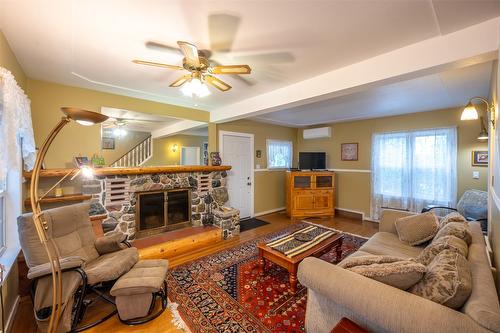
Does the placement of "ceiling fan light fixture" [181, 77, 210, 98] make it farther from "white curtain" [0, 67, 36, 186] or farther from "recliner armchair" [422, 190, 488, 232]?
"recliner armchair" [422, 190, 488, 232]

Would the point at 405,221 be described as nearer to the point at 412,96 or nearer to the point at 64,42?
the point at 412,96

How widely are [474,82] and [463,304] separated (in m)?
2.87

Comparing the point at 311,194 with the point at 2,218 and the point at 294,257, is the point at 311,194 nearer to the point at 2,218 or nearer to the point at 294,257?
the point at 294,257

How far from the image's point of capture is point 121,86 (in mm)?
2836

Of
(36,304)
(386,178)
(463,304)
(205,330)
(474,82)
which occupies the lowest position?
(205,330)

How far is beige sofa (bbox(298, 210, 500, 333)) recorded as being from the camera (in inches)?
35.0

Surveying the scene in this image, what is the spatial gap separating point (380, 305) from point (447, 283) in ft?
1.24

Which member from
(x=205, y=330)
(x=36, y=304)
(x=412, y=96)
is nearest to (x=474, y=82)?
(x=412, y=96)

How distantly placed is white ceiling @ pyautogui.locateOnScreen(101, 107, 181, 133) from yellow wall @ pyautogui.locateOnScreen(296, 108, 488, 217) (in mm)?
3795

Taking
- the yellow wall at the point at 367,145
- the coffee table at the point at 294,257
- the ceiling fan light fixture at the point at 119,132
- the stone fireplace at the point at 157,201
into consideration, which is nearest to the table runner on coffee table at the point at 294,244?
the coffee table at the point at 294,257

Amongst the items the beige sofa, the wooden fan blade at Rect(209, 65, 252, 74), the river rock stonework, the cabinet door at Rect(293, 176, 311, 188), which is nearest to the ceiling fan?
the wooden fan blade at Rect(209, 65, 252, 74)

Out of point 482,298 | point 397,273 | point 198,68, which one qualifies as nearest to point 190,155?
point 198,68

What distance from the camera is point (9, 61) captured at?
1.85 m

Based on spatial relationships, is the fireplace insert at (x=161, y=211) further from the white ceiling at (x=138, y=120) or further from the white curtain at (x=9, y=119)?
the white curtain at (x=9, y=119)
